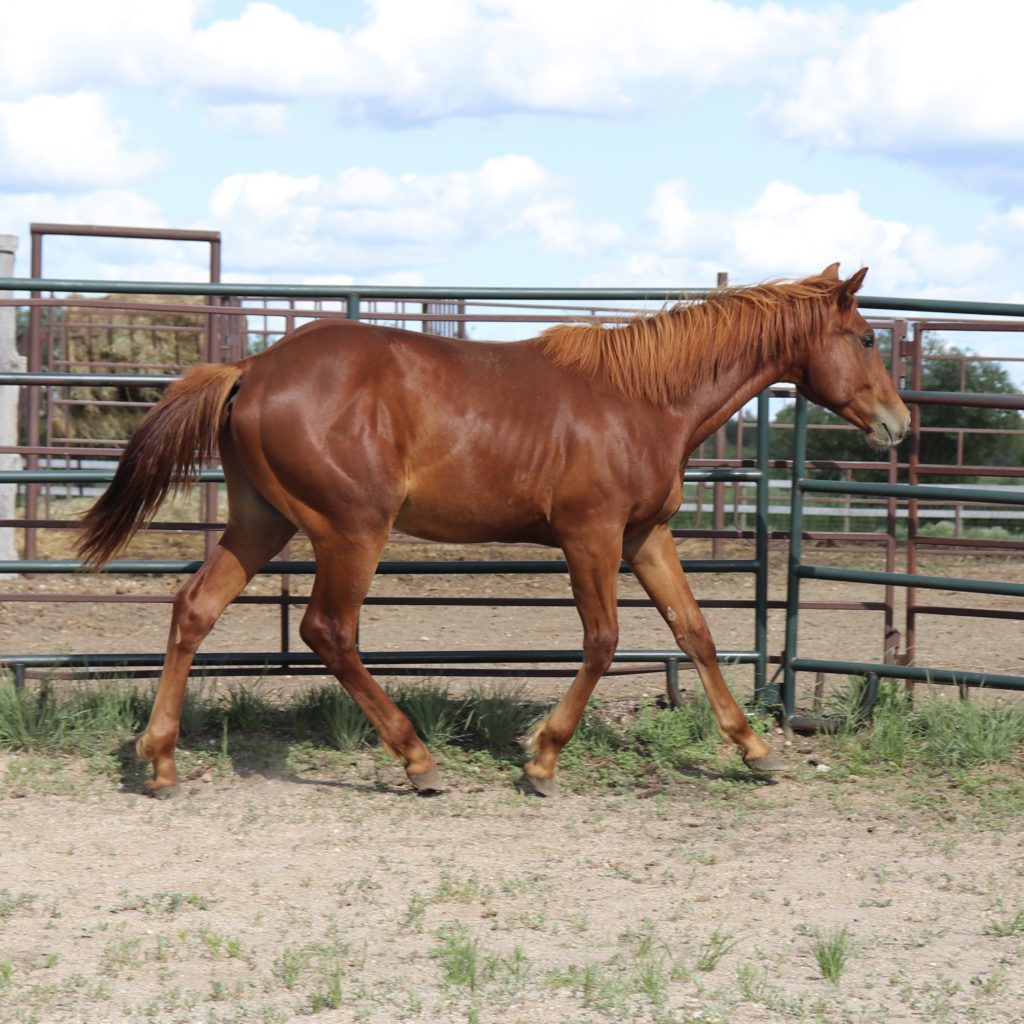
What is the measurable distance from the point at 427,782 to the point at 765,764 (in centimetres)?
130

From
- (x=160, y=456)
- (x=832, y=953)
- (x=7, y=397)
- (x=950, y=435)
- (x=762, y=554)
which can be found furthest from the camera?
(x=950, y=435)

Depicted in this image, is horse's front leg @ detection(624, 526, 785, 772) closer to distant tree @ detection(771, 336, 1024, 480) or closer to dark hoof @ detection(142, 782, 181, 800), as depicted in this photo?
dark hoof @ detection(142, 782, 181, 800)

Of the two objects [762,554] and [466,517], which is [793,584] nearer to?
[762,554]

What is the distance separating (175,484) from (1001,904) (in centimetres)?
309

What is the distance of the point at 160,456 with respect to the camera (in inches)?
190

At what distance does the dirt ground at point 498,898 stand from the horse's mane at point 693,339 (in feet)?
5.07

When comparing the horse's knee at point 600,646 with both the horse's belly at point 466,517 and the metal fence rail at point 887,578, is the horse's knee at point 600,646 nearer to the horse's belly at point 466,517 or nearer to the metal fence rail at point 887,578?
the horse's belly at point 466,517

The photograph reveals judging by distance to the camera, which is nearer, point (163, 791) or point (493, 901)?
point (493, 901)

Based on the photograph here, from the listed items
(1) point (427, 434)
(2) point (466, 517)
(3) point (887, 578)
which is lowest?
(3) point (887, 578)

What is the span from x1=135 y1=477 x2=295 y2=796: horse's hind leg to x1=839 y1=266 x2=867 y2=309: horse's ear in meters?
2.27

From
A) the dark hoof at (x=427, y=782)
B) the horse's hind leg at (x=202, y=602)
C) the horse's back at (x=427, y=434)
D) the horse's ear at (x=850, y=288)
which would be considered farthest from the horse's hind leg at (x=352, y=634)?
the horse's ear at (x=850, y=288)

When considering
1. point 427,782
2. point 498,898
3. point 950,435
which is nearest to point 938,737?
point 427,782

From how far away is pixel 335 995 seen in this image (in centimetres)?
305

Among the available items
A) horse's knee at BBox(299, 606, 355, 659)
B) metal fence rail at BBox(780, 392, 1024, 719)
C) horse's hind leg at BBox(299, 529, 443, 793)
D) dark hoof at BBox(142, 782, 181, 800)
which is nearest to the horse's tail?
horse's hind leg at BBox(299, 529, 443, 793)
